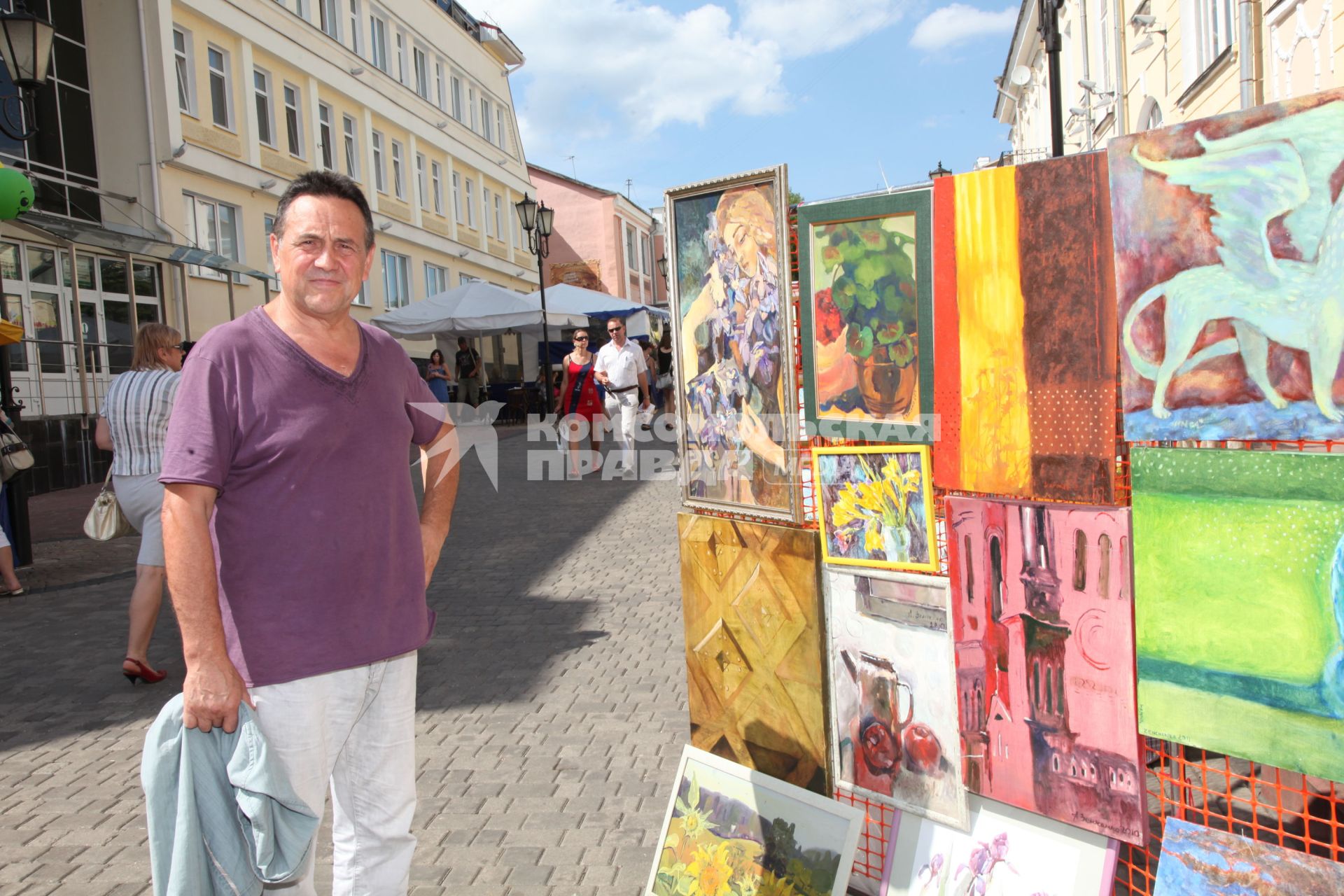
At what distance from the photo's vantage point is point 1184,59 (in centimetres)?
1318

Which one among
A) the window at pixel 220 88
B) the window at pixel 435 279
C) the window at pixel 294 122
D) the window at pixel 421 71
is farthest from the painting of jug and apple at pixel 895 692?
the window at pixel 421 71

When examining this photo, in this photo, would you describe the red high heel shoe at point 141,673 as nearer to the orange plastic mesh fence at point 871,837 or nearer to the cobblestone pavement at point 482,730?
the cobblestone pavement at point 482,730

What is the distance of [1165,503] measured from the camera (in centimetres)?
213

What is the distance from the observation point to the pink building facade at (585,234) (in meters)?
50.4

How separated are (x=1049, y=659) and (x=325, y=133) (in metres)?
27.6

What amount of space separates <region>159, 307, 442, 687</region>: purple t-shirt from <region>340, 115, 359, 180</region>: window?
1080 inches

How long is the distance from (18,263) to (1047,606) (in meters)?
16.7

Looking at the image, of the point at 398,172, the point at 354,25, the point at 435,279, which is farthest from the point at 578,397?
→ the point at 435,279

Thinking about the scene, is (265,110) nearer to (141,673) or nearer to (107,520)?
(107,520)

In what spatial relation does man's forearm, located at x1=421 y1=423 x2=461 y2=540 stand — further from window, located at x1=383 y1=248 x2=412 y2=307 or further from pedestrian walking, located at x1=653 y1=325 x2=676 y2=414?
window, located at x1=383 y1=248 x2=412 y2=307

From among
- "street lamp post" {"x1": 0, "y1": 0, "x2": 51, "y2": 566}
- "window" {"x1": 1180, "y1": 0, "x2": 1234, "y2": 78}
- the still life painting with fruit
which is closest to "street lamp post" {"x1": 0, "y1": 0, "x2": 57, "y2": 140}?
"street lamp post" {"x1": 0, "y1": 0, "x2": 51, "y2": 566}

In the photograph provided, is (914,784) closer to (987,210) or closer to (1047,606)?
(1047,606)

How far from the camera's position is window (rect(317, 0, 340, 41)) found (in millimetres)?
26703

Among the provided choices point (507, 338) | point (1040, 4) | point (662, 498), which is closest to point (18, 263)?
point (662, 498)
